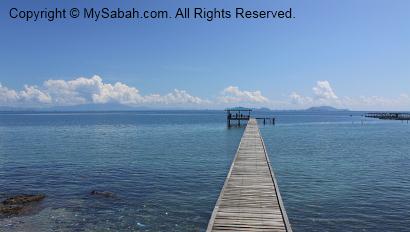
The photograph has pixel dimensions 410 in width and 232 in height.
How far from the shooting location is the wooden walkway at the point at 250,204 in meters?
13.3

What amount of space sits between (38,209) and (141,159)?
18.1m

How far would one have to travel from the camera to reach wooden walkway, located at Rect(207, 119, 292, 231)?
13289mm

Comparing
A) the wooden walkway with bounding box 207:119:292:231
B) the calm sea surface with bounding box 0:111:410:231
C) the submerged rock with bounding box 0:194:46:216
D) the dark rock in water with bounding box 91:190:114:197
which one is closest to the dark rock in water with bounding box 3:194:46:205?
the submerged rock with bounding box 0:194:46:216

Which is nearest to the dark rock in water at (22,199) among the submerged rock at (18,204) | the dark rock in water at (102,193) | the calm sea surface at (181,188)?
the submerged rock at (18,204)

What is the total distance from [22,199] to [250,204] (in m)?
13.9

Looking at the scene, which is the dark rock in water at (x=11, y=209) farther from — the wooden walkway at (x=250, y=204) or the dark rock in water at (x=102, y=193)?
the wooden walkway at (x=250, y=204)

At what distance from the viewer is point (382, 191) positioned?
23.9 metres

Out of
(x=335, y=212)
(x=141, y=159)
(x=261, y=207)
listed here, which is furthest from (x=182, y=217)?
(x=141, y=159)

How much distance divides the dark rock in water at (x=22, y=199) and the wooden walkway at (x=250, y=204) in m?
11.4

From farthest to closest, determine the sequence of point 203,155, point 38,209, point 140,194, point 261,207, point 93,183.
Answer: point 203,155 < point 93,183 < point 140,194 < point 38,209 < point 261,207

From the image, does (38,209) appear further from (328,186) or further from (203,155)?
(203,155)

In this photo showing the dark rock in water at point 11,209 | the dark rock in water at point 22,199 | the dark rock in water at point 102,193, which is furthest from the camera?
the dark rock in water at point 102,193

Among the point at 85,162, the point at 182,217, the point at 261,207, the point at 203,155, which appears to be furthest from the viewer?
the point at 203,155

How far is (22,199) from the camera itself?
71.6 feet
